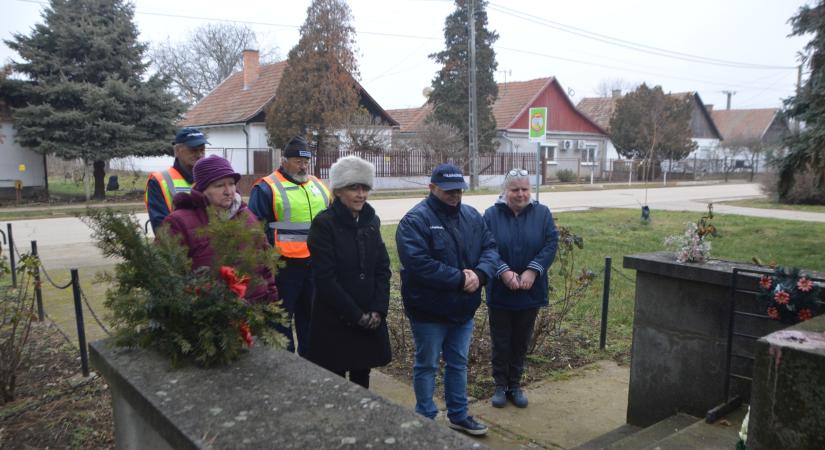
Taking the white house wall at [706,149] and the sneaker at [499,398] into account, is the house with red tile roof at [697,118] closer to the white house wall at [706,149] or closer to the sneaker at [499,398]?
the white house wall at [706,149]

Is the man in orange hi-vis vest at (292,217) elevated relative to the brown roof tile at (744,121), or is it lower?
lower

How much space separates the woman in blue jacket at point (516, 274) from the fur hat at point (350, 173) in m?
1.22

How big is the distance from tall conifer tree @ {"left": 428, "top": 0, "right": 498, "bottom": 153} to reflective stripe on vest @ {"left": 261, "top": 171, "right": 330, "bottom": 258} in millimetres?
31901

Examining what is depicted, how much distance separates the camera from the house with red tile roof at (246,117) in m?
30.1

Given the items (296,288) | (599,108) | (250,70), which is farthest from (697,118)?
(296,288)

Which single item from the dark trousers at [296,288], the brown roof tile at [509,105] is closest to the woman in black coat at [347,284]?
the dark trousers at [296,288]

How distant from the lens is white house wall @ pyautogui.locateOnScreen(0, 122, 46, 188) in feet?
73.6

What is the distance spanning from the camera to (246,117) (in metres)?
31.6

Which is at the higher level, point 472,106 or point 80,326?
point 472,106

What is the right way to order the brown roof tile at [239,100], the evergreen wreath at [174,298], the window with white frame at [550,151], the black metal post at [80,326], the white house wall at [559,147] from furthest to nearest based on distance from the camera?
1. the window with white frame at [550,151]
2. the white house wall at [559,147]
3. the brown roof tile at [239,100]
4. the black metal post at [80,326]
5. the evergreen wreath at [174,298]

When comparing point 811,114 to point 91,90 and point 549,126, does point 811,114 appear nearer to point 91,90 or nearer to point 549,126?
point 91,90

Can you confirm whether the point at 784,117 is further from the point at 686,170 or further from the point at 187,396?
the point at 686,170

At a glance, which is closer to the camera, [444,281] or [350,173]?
[350,173]

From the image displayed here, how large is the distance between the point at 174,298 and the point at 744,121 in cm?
8194
